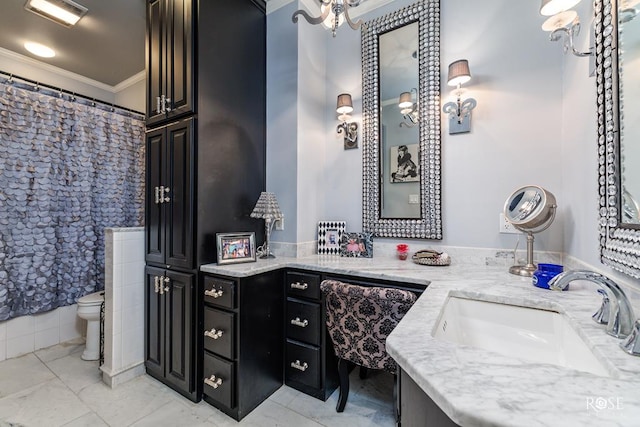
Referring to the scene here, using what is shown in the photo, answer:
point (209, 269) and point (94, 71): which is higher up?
point (94, 71)

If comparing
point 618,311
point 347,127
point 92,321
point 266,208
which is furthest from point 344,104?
point 92,321

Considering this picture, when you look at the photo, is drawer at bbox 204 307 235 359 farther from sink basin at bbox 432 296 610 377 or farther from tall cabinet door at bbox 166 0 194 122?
tall cabinet door at bbox 166 0 194 122

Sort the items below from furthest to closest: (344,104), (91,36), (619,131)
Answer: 1. (91,36)
2. (344,104)
3. (619,131)

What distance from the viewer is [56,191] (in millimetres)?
2299

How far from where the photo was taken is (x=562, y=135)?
153cm

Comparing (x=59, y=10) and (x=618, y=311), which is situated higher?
(x=59, y=10)

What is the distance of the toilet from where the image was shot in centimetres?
215

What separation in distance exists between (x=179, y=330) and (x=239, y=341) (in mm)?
498

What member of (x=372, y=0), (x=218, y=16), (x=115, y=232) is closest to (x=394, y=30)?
(x=372, y=0)

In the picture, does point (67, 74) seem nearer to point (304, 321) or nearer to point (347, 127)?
point (347, 127)

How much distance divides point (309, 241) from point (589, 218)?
160cm

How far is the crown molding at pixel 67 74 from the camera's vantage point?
272 cm

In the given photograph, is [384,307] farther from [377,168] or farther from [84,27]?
[84,27]

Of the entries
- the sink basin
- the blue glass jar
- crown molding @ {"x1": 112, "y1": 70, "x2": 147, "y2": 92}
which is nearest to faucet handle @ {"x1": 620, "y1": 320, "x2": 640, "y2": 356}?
the sink basin
